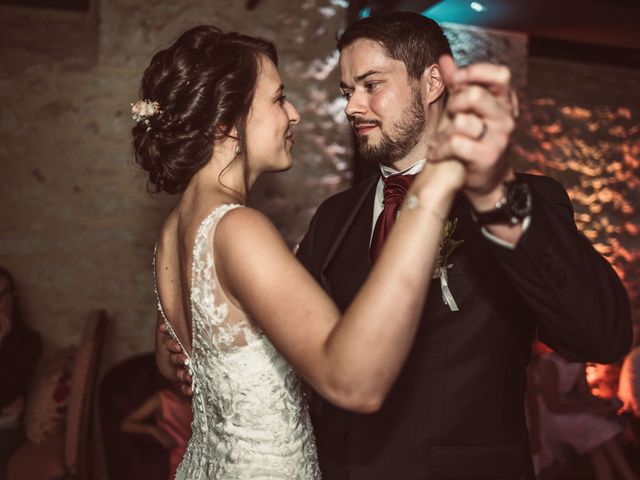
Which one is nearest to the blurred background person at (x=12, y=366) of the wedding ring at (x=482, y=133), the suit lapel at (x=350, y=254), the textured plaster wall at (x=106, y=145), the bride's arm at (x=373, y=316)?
the textured plaster wall at (x=106, y=145)

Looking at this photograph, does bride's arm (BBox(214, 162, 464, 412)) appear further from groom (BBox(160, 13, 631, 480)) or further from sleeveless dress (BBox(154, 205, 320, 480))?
sleeveless dress (BBox(154, 205, 320, 480))

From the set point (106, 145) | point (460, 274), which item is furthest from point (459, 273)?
point (106, 145)

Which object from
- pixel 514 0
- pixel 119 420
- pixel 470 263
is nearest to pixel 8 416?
pixel 119 420

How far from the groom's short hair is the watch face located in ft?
3.79

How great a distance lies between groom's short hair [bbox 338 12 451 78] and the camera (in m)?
2.14

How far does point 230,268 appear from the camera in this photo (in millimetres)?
1228

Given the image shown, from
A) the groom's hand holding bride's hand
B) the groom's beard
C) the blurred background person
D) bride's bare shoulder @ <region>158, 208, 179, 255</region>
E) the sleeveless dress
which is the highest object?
the groom's beard

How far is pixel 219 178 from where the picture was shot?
5.16 ft

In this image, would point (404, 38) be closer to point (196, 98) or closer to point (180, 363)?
point (196, 98)

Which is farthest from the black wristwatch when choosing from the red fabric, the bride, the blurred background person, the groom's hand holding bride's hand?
the blurred background person

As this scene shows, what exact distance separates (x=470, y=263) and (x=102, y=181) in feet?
9.85

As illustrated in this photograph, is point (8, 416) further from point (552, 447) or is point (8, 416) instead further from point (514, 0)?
point (514, 0)

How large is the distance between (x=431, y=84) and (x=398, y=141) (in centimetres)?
30

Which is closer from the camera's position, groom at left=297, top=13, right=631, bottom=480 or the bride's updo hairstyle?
groom at left=297, top=13, right=631, bottom=480
